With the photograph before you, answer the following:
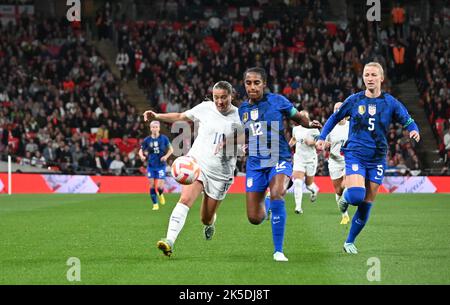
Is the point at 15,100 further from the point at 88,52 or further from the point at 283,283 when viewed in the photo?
the point at 283,283

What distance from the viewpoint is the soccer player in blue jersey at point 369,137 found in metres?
11.7

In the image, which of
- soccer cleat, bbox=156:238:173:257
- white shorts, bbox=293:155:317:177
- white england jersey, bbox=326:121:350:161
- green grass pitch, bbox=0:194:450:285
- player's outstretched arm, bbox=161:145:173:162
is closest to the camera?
green grass pitch, bbox=0:194:450:285

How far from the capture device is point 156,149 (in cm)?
2411

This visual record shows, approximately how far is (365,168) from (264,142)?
5.21ft

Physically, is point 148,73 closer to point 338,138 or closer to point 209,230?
point 338,138

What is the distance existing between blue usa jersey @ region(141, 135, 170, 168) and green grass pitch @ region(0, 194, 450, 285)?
2.69 metres

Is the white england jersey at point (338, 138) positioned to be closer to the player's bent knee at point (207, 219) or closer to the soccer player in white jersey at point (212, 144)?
the player's bent knee at point (207, 219)

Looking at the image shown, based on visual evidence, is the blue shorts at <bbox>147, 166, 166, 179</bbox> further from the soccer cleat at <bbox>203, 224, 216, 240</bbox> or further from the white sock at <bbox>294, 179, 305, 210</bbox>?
the soccer cleat at <bbox>203, 224, 216, 240</bbox>

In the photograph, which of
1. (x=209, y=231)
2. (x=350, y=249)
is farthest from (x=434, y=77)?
(x=350, y=249)

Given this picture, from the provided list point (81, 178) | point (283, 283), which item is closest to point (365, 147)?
point (283, 283)

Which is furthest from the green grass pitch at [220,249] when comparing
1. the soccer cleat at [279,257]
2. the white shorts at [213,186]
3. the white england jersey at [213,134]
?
the white england jersey at [213,134]

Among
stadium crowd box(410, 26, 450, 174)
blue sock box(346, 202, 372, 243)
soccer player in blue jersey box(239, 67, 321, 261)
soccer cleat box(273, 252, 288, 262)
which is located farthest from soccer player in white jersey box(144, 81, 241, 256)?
stadium crowd box(410, 26, 450, 174)

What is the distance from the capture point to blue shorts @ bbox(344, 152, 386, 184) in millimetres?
11664

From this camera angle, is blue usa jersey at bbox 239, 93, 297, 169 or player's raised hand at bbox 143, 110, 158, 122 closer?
player's raised hand at bbox 143, 110, 158, 122
